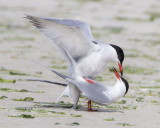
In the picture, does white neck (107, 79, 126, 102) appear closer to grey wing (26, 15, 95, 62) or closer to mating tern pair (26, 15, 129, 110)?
mating tern pair (26, 15, 129, 110)

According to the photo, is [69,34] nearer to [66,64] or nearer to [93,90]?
[93,90]

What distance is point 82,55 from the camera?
558cm

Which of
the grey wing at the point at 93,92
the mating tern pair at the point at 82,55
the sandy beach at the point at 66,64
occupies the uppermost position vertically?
the mating tern pair at the point at 82,55

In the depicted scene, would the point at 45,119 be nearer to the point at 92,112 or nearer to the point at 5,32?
the point at 92,112

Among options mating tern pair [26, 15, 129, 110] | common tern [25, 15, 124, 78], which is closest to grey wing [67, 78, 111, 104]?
mating tern pair [26, 15, 129, 110]

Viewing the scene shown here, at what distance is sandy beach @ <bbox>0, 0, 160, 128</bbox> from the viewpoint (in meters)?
4.95

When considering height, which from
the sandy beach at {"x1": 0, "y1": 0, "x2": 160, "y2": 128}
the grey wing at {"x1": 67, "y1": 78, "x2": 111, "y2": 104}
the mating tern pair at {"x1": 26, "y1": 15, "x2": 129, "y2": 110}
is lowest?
the sandy beach at {"x1": 0, "y1": 0, "x2": 160, "y2": 128}

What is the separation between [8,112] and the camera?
4.96 meters

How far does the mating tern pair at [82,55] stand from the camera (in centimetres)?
542

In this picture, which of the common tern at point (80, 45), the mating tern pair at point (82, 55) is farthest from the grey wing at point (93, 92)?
Answer: the common tern at point (80, 45)

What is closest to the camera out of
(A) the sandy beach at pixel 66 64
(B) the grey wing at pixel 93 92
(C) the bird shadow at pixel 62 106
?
(A) the sandy beach at pixel 66 64

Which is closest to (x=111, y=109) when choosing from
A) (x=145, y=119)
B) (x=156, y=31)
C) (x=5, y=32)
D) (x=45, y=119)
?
(x=145, y=119)

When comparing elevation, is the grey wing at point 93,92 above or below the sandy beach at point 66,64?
above

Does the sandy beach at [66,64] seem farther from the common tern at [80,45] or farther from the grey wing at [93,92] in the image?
the common tern at [80,45]
